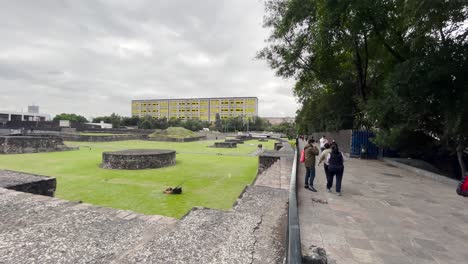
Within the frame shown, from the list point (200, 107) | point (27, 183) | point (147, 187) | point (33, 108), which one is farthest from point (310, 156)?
point (33, 108)

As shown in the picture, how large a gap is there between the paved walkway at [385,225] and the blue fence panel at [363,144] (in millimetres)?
7503

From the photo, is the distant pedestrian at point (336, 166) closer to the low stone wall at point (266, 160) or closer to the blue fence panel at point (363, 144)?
the low stone wall at point (266, 160)

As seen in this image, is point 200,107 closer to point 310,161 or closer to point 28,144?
point 28,144

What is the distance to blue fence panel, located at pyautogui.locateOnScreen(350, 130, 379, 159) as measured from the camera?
43.3ft

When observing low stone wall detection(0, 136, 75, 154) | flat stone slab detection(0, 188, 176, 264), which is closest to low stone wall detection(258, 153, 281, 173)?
flat stone slab detection(0, 188, 176, 264)

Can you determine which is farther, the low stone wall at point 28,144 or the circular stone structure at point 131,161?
the low stone wall at point 28,144

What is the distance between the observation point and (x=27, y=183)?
5215mm

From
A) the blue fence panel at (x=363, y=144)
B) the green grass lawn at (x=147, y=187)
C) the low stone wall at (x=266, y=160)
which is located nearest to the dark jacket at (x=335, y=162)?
the green grass lawn at (x=147, y=187)

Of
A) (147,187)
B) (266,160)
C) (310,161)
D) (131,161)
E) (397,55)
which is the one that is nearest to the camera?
(310,161)

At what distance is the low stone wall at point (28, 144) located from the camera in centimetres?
1631

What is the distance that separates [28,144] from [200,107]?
291ft

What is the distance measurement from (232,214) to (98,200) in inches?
206

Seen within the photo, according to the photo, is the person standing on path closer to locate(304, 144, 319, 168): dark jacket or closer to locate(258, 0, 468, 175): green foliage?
locate(304, 144, 319, 168): dark jacket

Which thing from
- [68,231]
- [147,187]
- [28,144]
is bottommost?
[147,187]
